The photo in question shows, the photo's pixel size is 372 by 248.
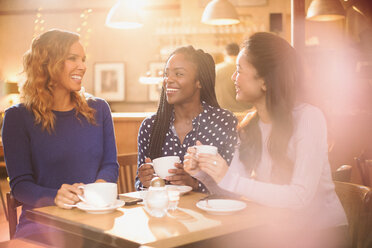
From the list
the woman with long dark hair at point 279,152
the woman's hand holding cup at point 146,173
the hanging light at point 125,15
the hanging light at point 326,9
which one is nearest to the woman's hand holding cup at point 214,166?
the woman with long dark hair at point 279,152

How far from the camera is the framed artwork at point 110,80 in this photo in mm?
9578

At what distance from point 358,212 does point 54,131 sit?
1.45 m

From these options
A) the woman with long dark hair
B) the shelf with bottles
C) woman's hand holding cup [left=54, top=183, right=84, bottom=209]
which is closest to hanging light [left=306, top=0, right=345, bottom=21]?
the shelf with bottles

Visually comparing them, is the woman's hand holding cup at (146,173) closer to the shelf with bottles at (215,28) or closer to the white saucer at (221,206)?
the white saucer at (221,206)

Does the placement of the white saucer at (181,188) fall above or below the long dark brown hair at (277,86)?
below

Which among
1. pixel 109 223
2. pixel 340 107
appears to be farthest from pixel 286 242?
pixel 340 107

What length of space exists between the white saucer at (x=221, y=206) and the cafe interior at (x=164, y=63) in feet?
0.08

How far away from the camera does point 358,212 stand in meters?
1.86

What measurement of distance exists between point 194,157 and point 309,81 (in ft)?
2.05

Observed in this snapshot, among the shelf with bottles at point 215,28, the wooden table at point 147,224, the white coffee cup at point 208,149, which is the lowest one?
the wooden table at point 147,224

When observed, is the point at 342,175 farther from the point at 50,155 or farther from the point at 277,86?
the point at 50,155

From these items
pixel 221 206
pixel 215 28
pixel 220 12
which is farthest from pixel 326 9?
pixel 221 206

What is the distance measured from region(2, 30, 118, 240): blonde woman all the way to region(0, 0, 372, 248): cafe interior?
138 millimetres

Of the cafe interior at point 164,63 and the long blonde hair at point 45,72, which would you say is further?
the long blonde hair at point 45,72
